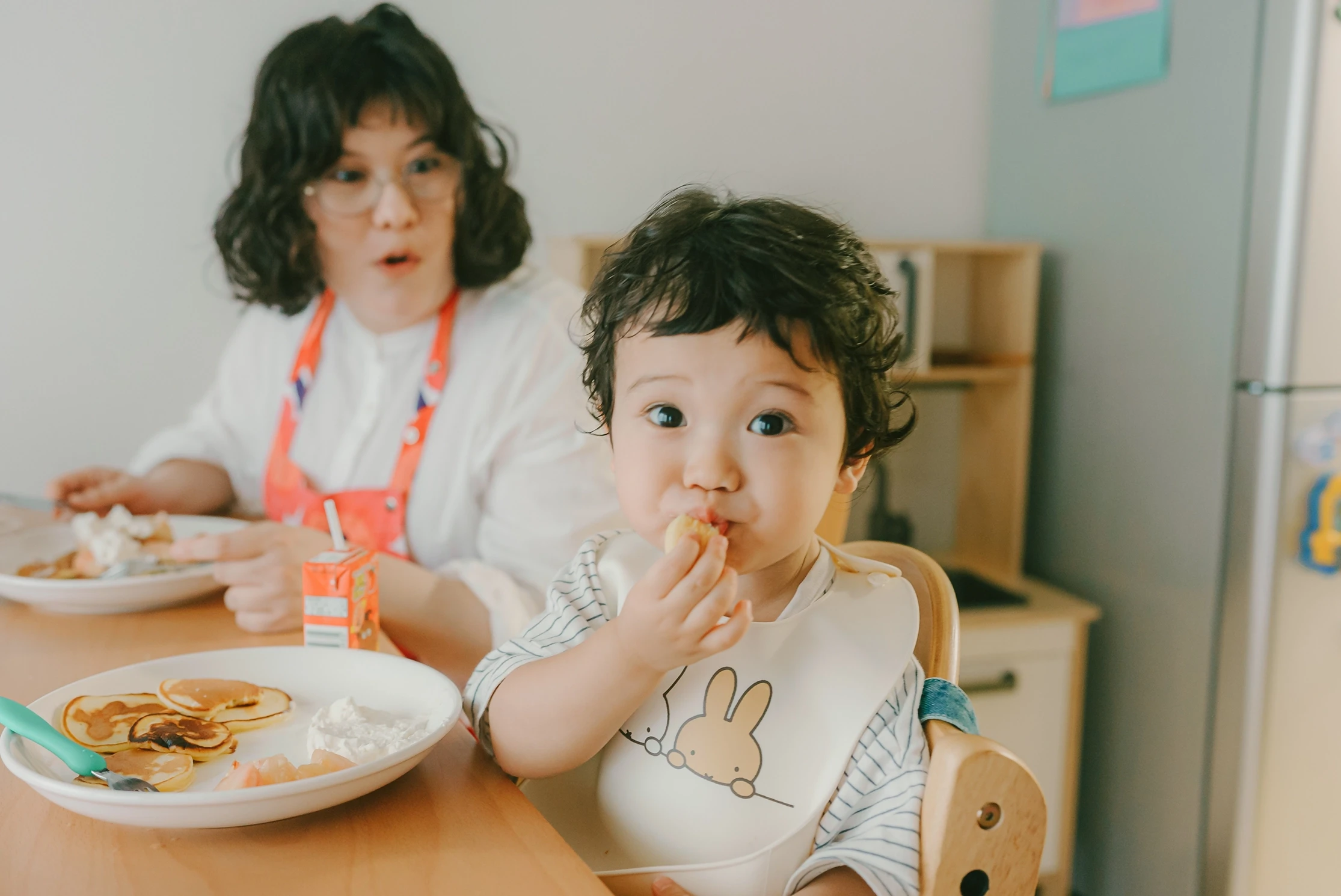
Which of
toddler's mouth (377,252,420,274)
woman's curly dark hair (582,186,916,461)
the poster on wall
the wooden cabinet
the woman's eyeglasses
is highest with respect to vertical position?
the poster on wall

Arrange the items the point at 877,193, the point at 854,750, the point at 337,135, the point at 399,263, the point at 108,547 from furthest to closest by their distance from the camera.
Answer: the point at 877,193
the point at 399,263
the point at 337,135
the point at 108,547
the point at 854,750

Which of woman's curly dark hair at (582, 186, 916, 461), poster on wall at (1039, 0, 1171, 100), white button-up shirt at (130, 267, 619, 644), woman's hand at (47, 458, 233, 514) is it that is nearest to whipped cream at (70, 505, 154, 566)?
woman's hand at (47, 458, 233, 514)

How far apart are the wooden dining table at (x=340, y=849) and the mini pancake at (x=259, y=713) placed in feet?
0.46

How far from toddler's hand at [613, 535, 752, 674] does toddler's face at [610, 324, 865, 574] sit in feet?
0.18

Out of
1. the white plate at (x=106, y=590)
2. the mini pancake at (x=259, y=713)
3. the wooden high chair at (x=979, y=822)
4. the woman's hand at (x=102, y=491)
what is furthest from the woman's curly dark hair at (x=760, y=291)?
the woman's hand at (x=102, y=491)

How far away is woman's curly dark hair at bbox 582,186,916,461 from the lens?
0.70 metres

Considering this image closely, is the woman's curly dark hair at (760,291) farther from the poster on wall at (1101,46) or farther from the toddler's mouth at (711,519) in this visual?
the poster on wall at (1101,46)

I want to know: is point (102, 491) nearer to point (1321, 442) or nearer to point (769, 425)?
point (769, 425)

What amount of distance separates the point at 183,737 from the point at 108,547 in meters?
0.55

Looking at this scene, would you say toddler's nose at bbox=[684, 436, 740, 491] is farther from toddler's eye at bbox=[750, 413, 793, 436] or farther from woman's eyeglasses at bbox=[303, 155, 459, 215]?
woman's eyeglasses at bbox=[303, 155, 459, 215]

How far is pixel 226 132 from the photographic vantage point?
195 cm

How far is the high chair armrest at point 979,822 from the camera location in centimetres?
64

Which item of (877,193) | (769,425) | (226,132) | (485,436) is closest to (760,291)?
(769,425)

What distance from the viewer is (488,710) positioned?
2.51ft
